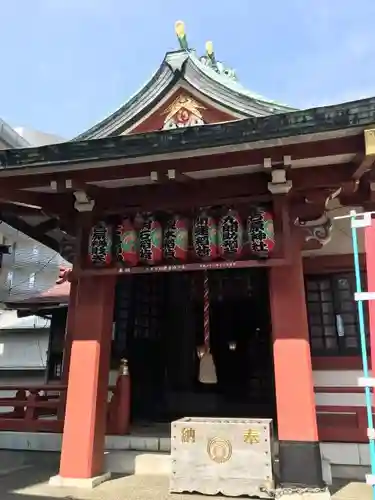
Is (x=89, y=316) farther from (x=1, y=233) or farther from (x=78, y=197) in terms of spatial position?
(x=1, y=233)

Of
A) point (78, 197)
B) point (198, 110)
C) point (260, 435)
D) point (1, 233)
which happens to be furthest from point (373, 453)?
point (1, 233)

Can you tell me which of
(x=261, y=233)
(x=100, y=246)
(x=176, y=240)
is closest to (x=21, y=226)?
(x=100, y=246)

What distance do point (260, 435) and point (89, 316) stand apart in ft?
9.72

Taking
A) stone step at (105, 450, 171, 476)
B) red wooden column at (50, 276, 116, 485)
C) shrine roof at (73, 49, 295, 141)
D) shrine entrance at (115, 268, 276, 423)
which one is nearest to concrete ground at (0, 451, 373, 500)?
stone step at (105, 450, 171, 476)

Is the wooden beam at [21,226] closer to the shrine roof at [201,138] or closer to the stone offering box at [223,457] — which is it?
the shrine roof at [201,138]

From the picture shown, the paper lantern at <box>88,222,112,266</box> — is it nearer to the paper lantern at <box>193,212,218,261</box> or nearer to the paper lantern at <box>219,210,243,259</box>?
the paper lantern at <box>193,212,218,261</box>

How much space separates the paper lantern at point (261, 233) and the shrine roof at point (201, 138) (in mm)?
1137

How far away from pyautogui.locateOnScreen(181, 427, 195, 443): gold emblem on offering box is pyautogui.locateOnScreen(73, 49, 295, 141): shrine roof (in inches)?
215

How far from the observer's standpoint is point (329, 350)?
24.6ft

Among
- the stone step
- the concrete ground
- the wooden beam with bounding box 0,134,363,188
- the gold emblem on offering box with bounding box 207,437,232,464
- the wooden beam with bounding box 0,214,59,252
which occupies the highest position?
the wooden beam with bounding box 0,214,59,252

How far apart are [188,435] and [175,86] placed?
245 inches

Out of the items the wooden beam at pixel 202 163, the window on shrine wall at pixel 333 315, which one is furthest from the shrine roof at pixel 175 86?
the window on shrine wall at pixel 333 315

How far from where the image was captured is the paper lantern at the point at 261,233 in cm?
586

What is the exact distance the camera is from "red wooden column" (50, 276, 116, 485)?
241 inches
